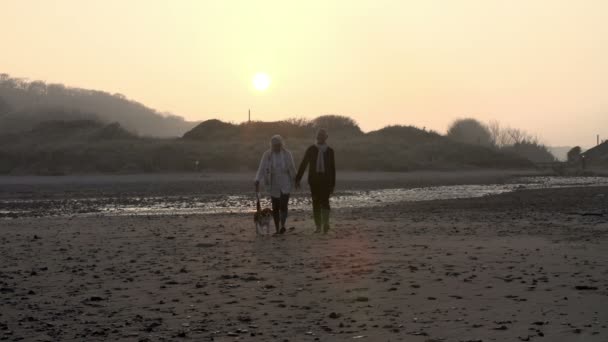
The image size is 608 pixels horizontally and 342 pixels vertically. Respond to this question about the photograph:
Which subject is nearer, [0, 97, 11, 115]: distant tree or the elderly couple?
the elderly couple

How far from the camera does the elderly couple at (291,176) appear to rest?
14.8 m

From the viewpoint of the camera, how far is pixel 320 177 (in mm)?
14859

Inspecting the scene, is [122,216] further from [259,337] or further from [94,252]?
[259,337]

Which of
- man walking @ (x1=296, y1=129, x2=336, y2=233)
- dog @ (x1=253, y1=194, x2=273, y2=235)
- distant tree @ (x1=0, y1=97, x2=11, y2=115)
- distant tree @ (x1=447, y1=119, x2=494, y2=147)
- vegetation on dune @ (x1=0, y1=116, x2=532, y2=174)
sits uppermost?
distant tree @ (x1=0, y1=97, x2=11, y2=115)

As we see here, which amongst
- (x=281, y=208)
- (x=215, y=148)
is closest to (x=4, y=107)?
(x=215, y=148)

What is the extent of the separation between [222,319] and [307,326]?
85 centimetres

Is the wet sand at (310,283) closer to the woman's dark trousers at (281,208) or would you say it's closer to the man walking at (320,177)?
the woman's dark trousers at (281,208)

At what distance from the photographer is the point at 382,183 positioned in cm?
3988

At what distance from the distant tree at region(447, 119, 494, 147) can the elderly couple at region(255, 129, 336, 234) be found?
86.0 metres

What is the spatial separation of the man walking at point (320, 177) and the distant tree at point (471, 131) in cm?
8604

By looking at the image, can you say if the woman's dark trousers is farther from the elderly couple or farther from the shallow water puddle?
the shallow water puddle

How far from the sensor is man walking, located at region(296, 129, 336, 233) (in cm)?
1473

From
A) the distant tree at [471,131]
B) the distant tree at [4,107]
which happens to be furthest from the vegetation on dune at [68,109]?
the distant tree at [471,131]

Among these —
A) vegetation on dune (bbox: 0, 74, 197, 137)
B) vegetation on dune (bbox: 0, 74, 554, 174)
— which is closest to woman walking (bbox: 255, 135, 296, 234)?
vegetation on dune (bbox: 0, 74, 554, 174)
